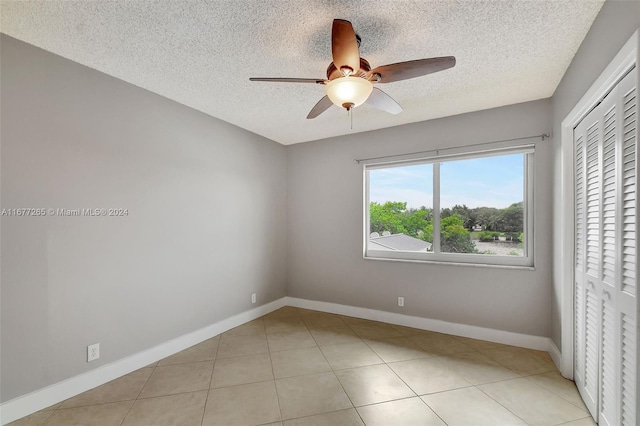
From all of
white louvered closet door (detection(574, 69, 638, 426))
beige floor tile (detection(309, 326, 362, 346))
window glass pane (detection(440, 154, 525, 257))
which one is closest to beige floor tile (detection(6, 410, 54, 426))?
beige floor tile (detection(309, 326, 362, 346))

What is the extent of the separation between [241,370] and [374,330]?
161cm

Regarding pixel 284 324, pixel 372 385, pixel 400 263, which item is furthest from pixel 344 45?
pixel 284 324

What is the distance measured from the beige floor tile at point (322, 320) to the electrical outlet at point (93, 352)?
6.85 feet

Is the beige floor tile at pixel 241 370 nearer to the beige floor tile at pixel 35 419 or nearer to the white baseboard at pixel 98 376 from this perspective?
the white baseboard at pixel 98 376

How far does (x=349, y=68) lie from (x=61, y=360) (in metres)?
2.81

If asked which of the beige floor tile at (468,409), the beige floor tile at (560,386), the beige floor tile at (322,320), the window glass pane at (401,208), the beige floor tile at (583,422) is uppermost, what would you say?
the window glass pane at (401,208)

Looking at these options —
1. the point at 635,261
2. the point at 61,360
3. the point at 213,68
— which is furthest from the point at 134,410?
the point at 635,261

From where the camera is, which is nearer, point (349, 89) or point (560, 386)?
point (349, 89)

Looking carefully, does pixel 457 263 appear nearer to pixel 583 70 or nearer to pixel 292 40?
pixel 583 70

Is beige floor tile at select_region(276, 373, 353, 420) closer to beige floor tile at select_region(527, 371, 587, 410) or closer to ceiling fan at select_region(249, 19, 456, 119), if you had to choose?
beige floor tile at select_region(527, 371, 587, 410)

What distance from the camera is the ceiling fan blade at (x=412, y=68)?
5.29ft

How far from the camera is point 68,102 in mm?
2133

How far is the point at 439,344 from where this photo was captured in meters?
2.97

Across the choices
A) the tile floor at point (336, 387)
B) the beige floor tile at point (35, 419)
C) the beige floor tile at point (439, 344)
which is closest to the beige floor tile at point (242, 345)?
the tile floor at point (336, 387)
